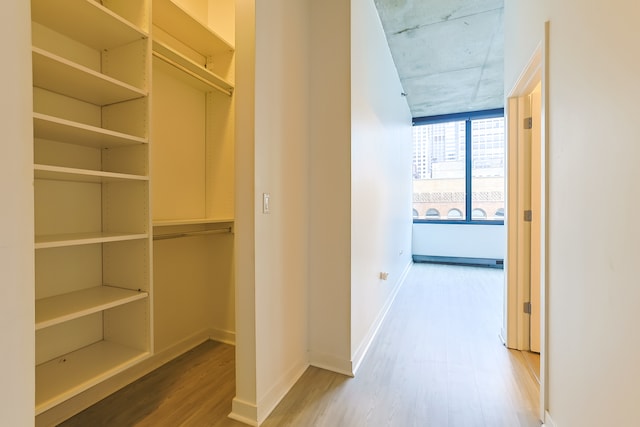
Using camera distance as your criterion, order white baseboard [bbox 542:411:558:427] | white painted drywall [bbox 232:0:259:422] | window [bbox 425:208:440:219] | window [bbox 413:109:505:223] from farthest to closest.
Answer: window [bbox 425:208:440:219], window [bbox 413:109:505:223], white painted drywall [bbox 232:0:259:422], white baseboard [bbox 542:411:558:427]

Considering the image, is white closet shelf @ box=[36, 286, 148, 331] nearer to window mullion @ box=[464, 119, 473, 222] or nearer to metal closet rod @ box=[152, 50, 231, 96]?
metal closet rod @ box=[152, 50, 231, 96]

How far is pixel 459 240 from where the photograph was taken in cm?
572

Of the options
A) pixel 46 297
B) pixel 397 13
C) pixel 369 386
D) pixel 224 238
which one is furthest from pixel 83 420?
pixel 397 13

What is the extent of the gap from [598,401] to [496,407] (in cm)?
75

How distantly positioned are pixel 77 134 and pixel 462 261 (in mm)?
5992

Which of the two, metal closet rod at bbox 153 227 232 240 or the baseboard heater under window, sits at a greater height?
metal closet rod at bbox 153 227 232 240

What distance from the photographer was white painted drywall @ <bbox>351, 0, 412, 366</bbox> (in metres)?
2.17

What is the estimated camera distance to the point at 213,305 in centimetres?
256

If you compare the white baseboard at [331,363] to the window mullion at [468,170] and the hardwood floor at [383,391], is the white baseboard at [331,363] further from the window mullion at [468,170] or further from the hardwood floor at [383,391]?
the window mullion at [468,170]

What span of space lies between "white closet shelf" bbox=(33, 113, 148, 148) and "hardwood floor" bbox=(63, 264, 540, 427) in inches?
59.3

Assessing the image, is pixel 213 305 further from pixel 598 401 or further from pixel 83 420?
pixel 598 401

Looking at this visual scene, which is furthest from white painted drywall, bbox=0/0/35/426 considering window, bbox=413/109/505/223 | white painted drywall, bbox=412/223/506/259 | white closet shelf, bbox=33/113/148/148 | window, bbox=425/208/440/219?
window, bbox=425/208/440/219

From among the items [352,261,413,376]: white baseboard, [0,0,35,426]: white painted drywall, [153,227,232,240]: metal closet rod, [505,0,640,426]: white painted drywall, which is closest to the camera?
Answer: [0,0,35,426]: white painted drywall

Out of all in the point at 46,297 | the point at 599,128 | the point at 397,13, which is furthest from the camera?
the point at 397,13
